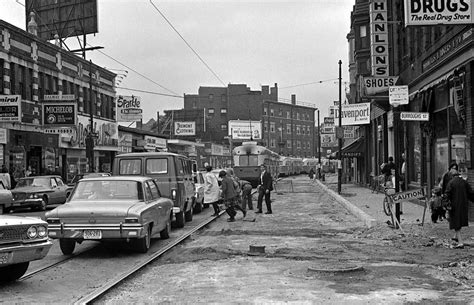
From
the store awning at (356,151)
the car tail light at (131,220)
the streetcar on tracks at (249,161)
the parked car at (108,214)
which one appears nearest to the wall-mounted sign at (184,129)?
the streetcar on tracks at (249,161)

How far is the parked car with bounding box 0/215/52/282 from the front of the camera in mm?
7898

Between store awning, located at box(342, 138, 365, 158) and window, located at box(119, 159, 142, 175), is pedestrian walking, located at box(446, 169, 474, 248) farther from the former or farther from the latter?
store awning, located at box(342, 138, 365, 158)

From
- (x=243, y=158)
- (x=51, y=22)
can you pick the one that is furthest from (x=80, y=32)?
(x=243, y=158)

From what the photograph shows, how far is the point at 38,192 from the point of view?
24219mm

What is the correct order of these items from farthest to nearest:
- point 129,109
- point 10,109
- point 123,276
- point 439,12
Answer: point 129,109
point 10,109
point 439,12
point 123,276

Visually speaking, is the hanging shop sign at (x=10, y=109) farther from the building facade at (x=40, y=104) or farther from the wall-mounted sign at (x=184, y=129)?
the wall-mounted sign at (x=184, y=129)

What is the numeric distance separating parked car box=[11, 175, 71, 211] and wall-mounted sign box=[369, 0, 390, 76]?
47.2 feet

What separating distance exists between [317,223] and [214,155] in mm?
68390

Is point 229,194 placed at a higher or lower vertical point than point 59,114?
lower

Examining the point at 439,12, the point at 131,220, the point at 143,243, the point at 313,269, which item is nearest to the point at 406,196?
the point at 439,12

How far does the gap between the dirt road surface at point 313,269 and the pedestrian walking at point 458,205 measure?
0.42 m

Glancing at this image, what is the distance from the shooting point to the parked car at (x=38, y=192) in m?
23.7

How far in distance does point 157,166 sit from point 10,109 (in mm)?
16007

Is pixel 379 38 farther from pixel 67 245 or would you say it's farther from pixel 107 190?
pixel 67 245
